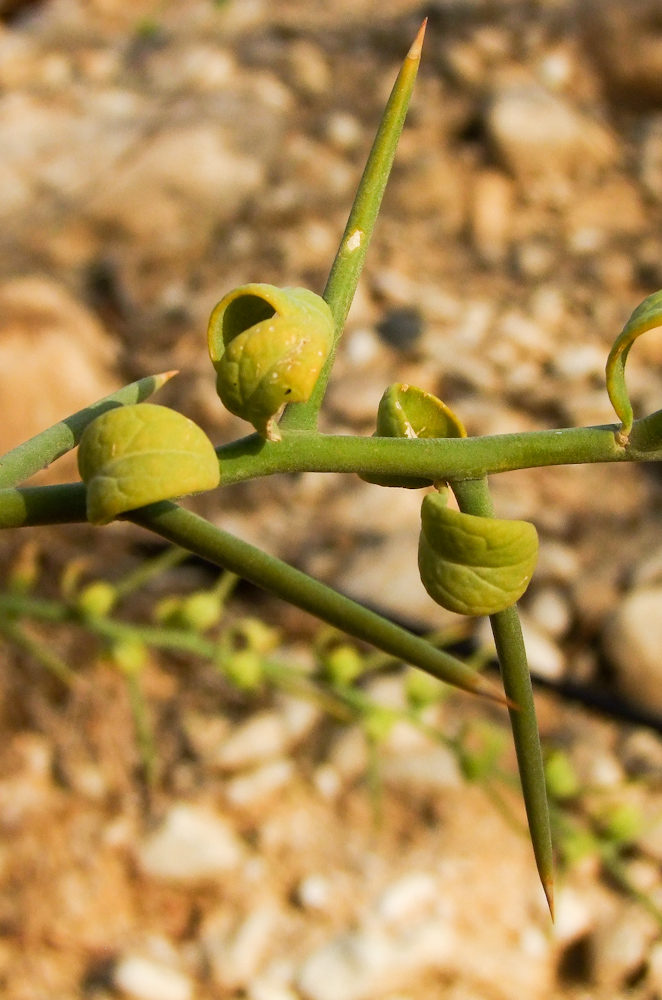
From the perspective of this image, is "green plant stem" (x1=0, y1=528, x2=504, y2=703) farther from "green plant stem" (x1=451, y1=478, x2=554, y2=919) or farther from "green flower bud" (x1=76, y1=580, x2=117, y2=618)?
"green flower bud" (x1=76, y1=580, x2=117, y2=618)

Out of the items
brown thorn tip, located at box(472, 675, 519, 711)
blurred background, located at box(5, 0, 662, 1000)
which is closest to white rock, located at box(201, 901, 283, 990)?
blurred background, located at box(5, 0, 662, 1000)

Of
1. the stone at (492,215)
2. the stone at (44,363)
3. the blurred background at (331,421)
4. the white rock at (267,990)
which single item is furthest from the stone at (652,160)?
the white rock at (267,990)

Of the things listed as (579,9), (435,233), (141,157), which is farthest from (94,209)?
(579,9)

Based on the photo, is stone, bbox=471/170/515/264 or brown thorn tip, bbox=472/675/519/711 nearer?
brown thorn tip, bbox=472/675/519/711

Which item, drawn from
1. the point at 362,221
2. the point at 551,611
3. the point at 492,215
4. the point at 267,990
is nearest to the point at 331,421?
the point at 551,611

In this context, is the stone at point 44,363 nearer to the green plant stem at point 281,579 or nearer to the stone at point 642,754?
the stone at point 642,754

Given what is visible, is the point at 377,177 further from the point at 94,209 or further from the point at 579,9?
the point at 579,9
